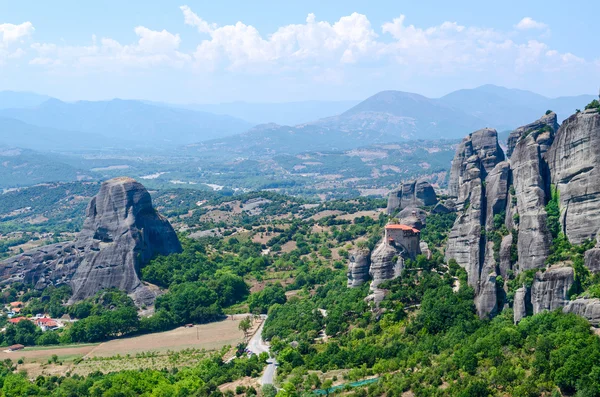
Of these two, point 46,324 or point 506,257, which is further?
point 46,324

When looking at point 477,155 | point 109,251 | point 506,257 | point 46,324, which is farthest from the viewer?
point 109,251

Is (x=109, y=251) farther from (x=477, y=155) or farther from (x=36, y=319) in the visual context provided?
(x=477, y=155)

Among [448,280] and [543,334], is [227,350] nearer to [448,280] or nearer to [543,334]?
[448,280]

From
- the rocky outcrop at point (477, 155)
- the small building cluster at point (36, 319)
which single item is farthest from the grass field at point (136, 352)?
the rocky outcrop at point (477, 155)

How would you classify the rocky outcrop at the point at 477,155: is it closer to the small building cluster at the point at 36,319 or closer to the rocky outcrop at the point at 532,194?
the rocky outcrop at the point at 532,194

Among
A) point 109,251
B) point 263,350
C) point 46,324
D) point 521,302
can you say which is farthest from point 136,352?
point 521,302
